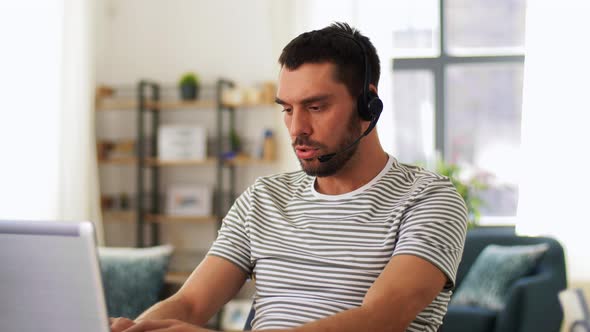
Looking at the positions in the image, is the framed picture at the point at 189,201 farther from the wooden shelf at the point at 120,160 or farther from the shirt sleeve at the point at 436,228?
the shirt sleeve at the point at 436,228

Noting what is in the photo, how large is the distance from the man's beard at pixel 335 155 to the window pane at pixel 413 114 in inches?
140

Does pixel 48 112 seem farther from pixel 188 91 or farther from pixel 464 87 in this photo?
pixel 464 87

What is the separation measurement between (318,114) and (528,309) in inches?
99.2

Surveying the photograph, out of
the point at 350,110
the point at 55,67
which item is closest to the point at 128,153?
the point at 55,67

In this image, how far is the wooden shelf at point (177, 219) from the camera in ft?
16.1

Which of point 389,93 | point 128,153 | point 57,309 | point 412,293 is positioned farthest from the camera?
point 128,153

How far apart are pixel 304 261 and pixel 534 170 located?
3453mm

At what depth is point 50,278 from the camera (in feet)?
2.90

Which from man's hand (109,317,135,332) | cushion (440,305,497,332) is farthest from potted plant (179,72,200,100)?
man's hand (109,317,135,332)

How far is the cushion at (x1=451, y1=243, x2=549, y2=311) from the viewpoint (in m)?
3.85

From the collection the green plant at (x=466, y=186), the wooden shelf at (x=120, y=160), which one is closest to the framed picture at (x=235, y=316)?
the wooden shelf at (x=120, y=160)

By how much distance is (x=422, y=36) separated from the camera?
515cm

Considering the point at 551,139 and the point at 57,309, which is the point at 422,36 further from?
the point at 57,309

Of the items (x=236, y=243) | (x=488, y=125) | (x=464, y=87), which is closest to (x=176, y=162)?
(x=464, y=87)
